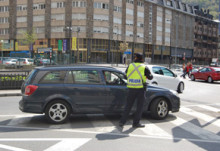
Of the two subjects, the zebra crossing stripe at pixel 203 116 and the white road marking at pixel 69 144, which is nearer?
the white road marking at pixel 69 144

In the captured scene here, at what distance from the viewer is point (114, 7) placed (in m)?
59.1

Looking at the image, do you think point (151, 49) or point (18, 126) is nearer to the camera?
point (18, 126)

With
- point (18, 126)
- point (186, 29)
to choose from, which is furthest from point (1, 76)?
point (186, 29)

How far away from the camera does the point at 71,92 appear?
689cm

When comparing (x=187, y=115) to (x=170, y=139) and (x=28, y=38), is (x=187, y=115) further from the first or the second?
(x=28, y=38)

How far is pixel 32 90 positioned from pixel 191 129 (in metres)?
4.17

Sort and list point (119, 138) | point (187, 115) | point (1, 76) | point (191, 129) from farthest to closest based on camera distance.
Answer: point (1, 76), point (187, 115), point (191, 129), point (119, 138)

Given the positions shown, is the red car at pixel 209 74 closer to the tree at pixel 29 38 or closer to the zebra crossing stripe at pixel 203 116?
the zebra crossing stripe at pixel 203 116

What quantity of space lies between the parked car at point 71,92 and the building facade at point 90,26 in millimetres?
43227

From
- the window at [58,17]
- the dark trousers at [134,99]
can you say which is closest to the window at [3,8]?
the window at [58,17]

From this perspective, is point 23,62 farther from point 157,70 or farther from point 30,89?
point 30,89

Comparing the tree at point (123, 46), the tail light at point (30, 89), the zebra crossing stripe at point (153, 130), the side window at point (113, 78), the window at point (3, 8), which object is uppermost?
the window at point (3, 8)

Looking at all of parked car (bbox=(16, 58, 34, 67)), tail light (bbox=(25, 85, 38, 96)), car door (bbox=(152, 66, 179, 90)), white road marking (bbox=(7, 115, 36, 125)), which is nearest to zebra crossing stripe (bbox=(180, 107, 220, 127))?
car door (bbox=(152, 66, 179, 90))

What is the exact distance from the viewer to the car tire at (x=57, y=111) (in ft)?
22.4
